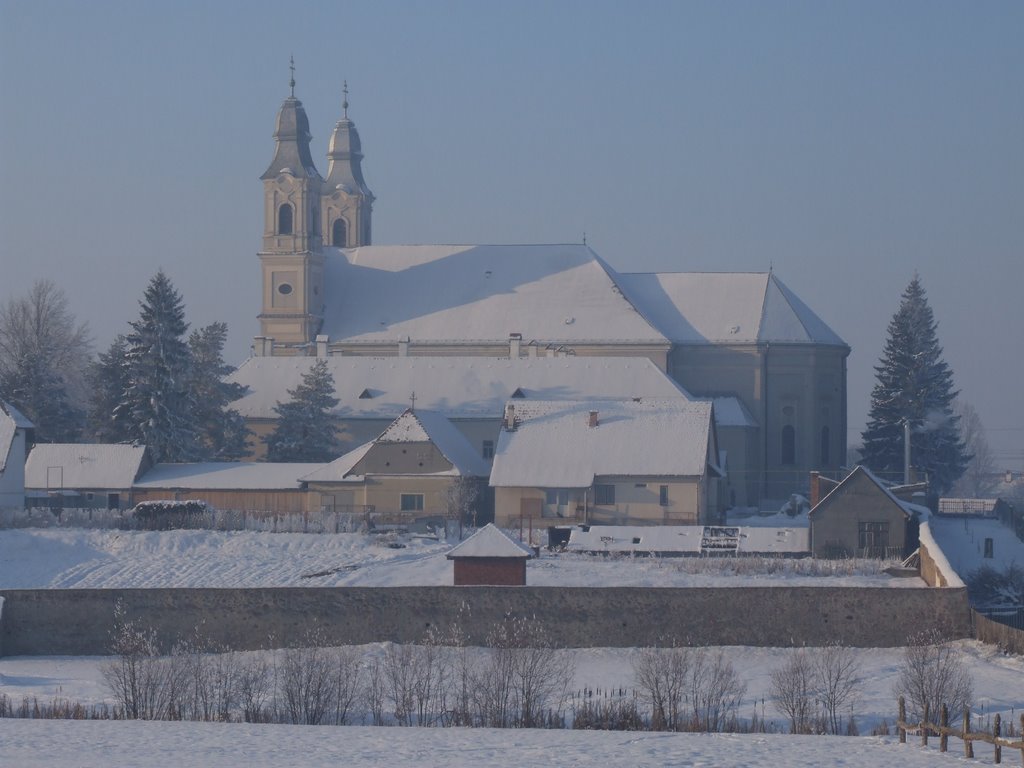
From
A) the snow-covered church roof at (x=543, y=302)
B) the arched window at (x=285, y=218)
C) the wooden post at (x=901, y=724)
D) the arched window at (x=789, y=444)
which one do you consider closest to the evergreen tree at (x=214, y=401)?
the snow-covered church roof at (x=543, y=302)

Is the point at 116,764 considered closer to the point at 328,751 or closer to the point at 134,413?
the point at 328,751

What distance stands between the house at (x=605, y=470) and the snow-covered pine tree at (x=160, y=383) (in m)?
12.1

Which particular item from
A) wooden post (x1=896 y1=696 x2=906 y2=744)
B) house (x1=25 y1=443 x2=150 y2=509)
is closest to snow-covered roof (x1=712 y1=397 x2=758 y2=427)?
house (x1=25 y1=443 x2=150 y2=509)

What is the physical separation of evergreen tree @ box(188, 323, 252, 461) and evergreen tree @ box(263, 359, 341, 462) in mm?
1225

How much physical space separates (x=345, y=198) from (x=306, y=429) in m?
30.4

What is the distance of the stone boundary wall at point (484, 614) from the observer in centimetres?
3575

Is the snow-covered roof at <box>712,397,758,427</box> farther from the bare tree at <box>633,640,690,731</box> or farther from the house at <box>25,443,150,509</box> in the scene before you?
the bare tree at <box>633,640,690,731</box>

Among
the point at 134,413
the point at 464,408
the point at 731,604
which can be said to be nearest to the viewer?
the point at 731,604

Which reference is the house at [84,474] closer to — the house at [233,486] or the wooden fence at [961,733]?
the house at [233,486]

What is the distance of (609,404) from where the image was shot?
5941cm

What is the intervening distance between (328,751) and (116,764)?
9.94 feet

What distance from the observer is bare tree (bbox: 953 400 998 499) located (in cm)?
14112

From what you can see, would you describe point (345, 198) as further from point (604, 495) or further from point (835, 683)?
point (835, 683)

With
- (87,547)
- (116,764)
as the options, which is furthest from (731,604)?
(87,547)
